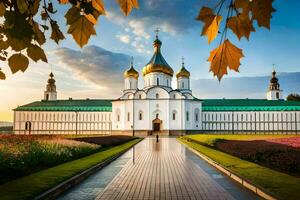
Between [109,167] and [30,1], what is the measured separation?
15597mm

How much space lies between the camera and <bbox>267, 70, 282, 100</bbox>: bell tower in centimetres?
8662

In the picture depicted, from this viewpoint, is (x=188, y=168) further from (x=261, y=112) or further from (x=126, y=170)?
(x=261, y=112)

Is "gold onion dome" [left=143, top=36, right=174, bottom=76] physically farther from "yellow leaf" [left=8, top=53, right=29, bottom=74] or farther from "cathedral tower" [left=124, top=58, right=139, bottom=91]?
"yellow leaf" [left=8, top=53, right=29, bottom=74]

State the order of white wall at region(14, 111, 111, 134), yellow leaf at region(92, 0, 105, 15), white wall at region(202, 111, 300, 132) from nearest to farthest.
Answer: yellow leaf at region(92, 0, 105, 15)
white wall at region(202, 111, 300, 132)
white wall at region(14, 111, 111, 134)

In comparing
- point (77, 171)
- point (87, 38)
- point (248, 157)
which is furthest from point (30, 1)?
point (248, 157)

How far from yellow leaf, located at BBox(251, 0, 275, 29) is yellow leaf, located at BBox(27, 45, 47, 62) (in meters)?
1.02

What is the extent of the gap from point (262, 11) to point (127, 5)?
62 centimetres

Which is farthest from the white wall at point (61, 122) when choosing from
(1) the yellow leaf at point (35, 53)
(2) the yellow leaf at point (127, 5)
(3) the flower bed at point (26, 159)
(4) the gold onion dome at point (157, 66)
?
(2) the yellow leaf at point (127, 5)

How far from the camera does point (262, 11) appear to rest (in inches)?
57.2

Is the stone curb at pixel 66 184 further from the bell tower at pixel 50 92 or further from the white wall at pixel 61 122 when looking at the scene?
the bell tower at pixel 50 92

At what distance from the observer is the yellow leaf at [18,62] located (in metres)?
1.64

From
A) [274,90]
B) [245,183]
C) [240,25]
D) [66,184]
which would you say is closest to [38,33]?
[240,25]

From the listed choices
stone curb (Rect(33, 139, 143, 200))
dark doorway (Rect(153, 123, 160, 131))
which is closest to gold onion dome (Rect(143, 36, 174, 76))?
dark doorway (Rect(153, 123, 160, 131))

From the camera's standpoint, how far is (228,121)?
7862cm
